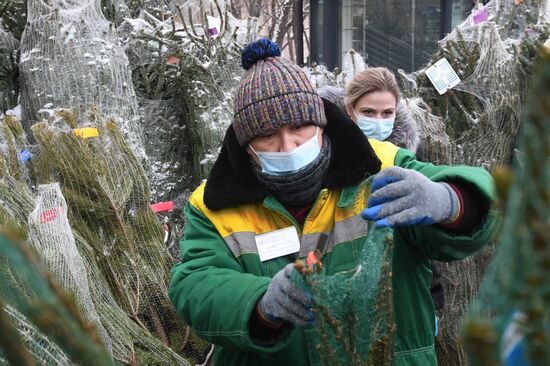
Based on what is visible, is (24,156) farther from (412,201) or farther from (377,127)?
(412,201)

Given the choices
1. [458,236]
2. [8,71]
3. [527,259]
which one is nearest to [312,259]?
[458,236]

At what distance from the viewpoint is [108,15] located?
5.18 meters

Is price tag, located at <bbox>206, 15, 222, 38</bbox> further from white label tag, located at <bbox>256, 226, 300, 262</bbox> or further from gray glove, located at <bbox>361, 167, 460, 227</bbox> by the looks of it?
gray glove, located at <bbox>361, 167, 460, 227</bbox>

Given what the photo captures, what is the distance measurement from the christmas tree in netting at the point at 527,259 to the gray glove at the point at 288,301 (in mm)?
769

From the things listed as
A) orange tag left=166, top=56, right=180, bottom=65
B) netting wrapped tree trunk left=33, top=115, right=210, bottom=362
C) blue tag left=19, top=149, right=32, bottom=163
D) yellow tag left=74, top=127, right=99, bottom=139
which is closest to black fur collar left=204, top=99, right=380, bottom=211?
netting wrapped tree trunk left=33, top=115, right=210, bottom=362

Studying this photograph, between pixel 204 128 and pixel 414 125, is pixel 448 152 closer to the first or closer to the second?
pixel 414 125

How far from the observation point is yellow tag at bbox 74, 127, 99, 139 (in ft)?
9.92

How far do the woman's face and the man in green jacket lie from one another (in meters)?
1.31

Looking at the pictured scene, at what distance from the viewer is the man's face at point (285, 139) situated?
175 cm

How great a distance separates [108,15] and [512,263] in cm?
512

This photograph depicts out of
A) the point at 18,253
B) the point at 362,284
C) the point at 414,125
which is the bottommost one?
the point at 414,125

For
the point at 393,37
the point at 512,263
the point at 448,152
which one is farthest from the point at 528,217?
the point at 393,37

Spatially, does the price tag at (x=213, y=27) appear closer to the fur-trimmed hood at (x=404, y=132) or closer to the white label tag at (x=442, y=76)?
the white label tag at (x=442, y=76)

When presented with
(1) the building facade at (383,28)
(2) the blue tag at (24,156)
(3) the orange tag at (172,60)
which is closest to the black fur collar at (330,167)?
(2) the blue tag at (24,156)
